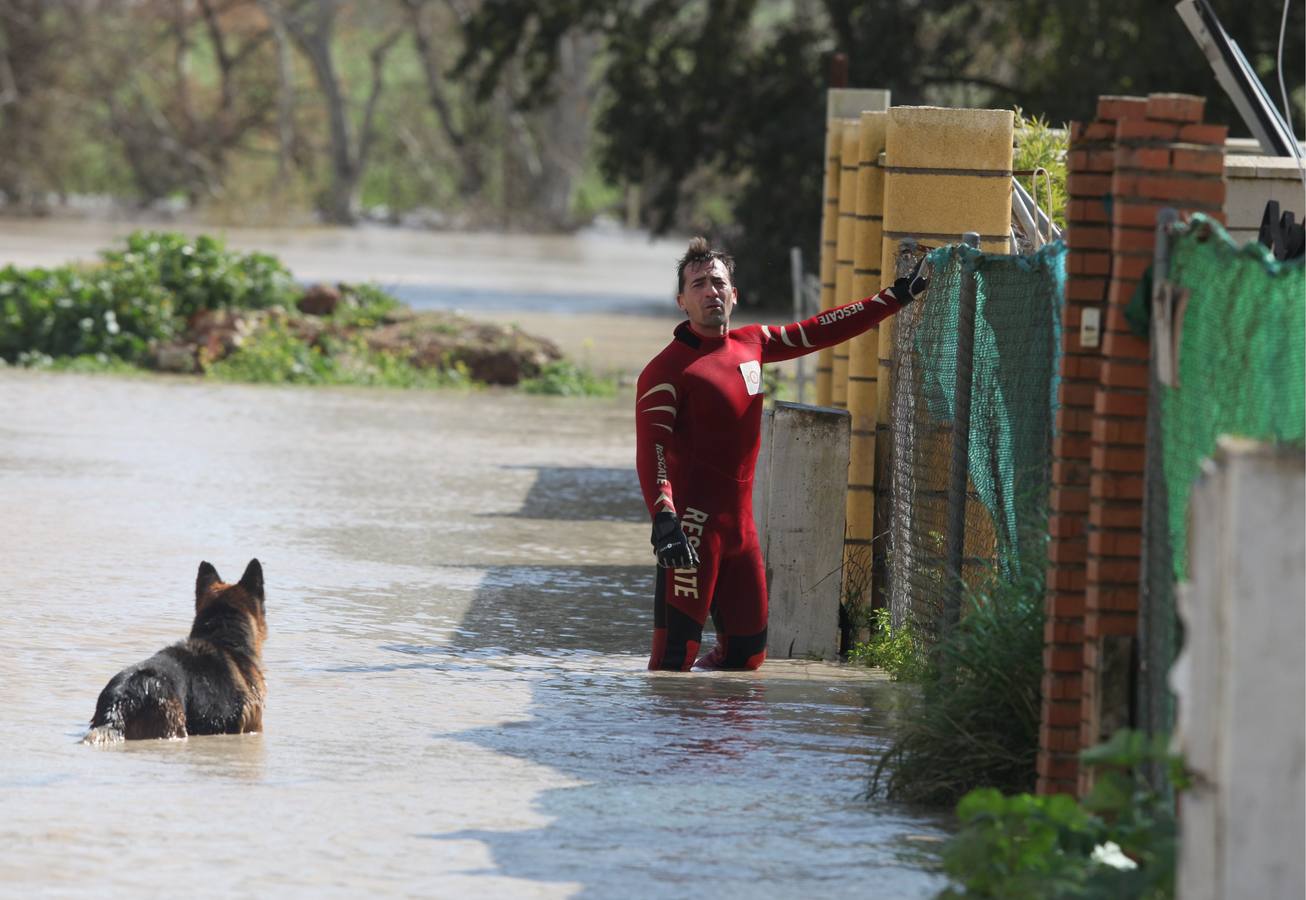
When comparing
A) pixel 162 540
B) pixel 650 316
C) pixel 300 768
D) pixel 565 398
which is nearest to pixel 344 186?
pixel 650 316

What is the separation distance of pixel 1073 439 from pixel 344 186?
67.6 metres

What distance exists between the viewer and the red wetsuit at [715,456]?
7957 mm

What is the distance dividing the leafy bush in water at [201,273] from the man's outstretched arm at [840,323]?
14083mm

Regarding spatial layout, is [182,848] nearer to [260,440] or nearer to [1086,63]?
[260,440]

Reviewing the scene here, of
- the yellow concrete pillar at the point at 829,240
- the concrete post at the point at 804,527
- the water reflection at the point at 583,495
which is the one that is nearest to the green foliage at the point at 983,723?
the concrete post at the point at 804,527

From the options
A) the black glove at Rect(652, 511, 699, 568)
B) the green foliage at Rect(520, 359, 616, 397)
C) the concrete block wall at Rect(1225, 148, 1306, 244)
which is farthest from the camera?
the green foliage at Rect(520, 359, 616, 397)

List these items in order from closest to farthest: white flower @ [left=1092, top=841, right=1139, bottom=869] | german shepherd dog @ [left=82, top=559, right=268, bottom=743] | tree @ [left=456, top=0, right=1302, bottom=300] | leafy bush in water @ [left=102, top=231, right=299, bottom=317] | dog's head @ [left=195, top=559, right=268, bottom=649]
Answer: white flower @ [left=1092, top=841, right=1139, bottom=869]
german shepherd dog @ [left=82, top=559, right=268, bottom=743]
dog's head @ [left=195, top=559, right=268, bottom=649]
leafy bush in water @ [left=102, top=231, right=299, bottom=317]
tree @ [left=456, top=0, right=1302, bottom=300]

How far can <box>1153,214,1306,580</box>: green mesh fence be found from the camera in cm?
441

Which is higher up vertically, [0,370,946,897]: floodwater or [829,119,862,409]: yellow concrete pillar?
[829,119,862,409]: yellow concrete pillar

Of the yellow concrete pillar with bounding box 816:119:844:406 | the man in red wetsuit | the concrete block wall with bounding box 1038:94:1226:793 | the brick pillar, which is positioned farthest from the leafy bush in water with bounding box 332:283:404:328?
the brick pillar

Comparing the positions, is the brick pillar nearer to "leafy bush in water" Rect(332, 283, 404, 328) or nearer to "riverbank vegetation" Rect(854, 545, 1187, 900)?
"riverbank vegetation" Rect(854, 545, 1187, 900)

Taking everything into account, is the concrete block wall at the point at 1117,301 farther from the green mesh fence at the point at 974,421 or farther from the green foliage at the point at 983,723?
the green mesh fence at the point at 974,421

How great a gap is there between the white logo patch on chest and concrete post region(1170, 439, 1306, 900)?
13.4 feet

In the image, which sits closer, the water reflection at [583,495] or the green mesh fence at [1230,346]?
the green mesh fence at [1230,346]
